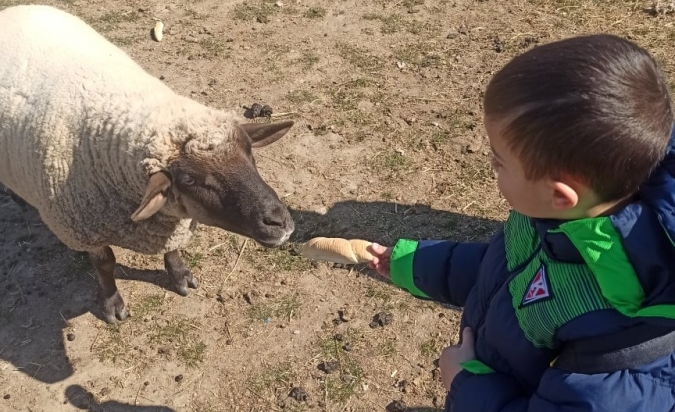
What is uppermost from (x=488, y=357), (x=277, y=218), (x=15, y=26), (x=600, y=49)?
(x=600, y=49)

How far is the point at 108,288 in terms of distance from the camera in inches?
157

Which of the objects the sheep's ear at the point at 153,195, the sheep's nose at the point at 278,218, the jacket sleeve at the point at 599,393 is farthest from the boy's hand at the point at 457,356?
the sheep's ear at the point at 153,195

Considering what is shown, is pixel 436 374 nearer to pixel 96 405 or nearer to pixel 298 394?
pixel 298 394

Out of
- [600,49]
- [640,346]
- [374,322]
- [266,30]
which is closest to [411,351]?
[374,322]

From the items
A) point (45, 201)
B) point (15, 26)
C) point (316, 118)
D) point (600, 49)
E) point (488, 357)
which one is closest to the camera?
point (600, 49)

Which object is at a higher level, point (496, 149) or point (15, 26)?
point (496, 149)

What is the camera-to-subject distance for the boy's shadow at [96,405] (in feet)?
11.8

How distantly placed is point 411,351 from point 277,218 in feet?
3.98

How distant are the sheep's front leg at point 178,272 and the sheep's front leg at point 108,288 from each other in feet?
1.14

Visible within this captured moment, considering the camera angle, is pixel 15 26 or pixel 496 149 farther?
pixel 15 26

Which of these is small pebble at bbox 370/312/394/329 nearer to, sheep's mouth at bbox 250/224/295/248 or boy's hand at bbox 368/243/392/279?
sheep's mouth at bbox 250/224/295/248

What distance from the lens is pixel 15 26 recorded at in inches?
152

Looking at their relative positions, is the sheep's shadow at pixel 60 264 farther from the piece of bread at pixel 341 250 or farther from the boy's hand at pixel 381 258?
the boy's hand at pixel 381 258

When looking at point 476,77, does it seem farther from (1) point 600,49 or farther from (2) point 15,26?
(1) point 600,49
